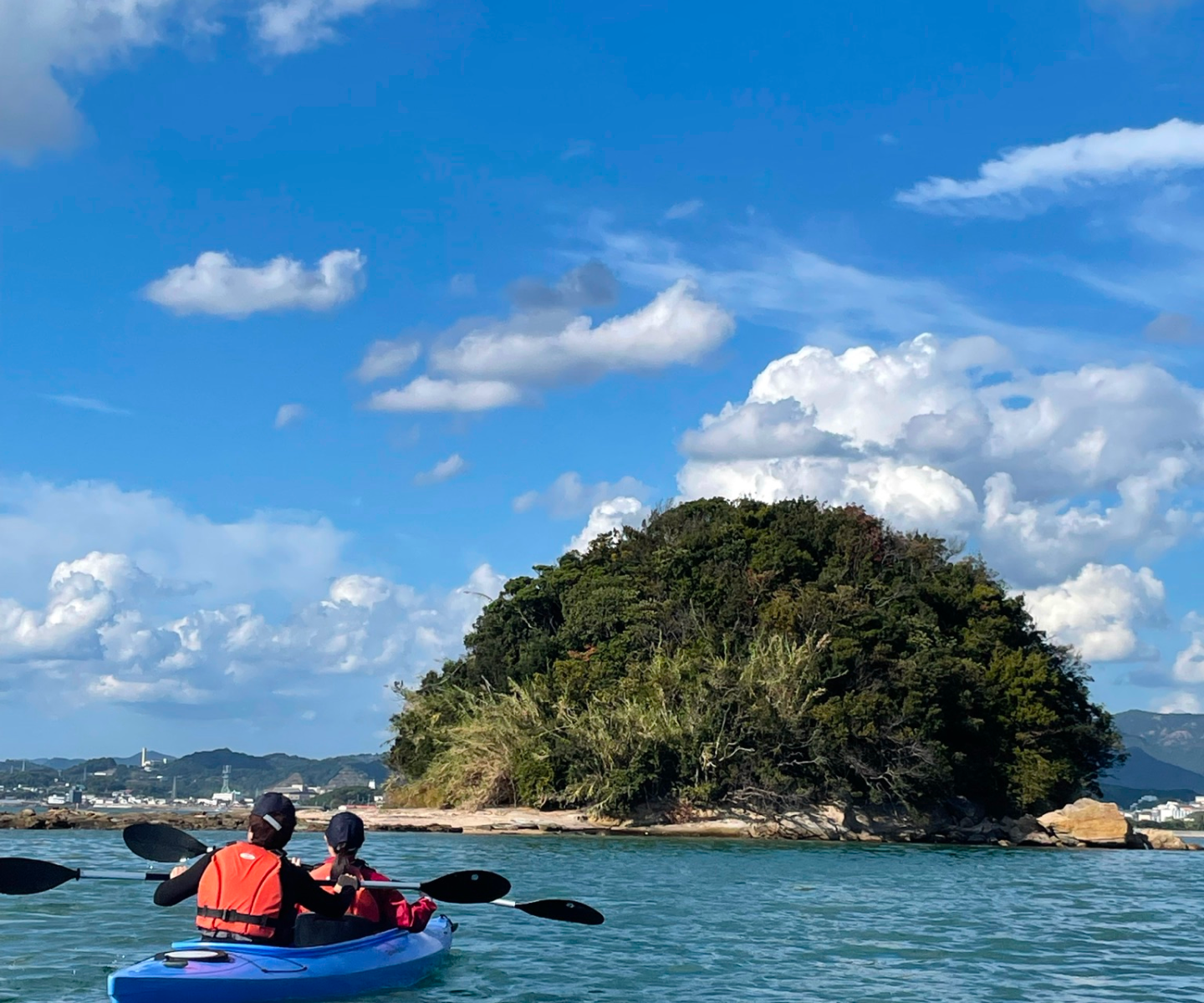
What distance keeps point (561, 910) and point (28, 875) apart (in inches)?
235

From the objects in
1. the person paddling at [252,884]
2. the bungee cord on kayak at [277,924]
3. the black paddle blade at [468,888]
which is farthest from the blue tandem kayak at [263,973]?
the black paddle blade at [468,888]

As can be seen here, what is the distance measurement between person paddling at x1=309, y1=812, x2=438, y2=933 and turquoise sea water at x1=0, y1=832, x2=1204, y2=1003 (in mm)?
717

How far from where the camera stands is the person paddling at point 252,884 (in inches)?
506

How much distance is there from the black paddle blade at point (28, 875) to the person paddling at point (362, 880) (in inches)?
114

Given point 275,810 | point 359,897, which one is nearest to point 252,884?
point 275,810

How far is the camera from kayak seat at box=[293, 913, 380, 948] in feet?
44.3

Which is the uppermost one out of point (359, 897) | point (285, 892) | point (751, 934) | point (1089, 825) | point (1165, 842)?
point (1089, 825)

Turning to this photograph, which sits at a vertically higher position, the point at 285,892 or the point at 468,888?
the point at 285,892

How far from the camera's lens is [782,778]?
142ft

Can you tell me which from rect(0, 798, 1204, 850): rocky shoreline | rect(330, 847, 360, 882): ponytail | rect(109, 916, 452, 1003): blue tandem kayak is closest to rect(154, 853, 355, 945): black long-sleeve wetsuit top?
rect(109, 916, 452, 1003): blue tandem kayak

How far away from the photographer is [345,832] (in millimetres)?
14305

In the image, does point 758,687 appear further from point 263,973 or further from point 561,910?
point 263,973

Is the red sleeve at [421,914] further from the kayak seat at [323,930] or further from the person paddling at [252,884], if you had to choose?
the person paddling at [252,884]

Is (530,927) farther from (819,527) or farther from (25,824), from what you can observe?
(819,527)
